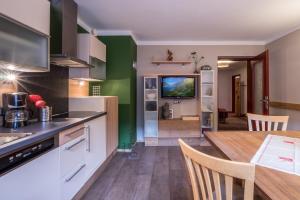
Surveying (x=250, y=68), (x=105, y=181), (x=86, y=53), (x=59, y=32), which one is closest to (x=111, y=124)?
(x=105, y=181)

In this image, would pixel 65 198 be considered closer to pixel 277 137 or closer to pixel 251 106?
pixel 277 137

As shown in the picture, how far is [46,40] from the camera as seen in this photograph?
218cm

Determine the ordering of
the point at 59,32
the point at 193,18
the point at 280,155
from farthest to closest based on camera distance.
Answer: the point at 193,18 < the point at 59,32 < the point at 280,155

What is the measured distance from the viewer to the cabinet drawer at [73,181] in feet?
6.50

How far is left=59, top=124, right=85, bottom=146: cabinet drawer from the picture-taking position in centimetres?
195

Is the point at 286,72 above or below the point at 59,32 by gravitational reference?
below

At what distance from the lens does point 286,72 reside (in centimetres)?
436

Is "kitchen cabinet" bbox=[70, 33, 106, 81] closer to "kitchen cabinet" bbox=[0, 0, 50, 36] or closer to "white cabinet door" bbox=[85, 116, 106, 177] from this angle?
"white cabinet door" bbox=[85, 116, 106, 177]

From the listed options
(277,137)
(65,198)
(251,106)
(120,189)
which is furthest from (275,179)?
(251,106)

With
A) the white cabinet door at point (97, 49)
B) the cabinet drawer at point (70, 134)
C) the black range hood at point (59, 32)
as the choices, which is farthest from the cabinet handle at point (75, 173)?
the white cabinet door at point (97, 49)

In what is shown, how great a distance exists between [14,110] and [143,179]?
1.84 meters

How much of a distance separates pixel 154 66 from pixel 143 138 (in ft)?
5.62

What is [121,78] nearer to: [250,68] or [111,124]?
[111,124]

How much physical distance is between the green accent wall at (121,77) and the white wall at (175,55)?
2.90 ft
